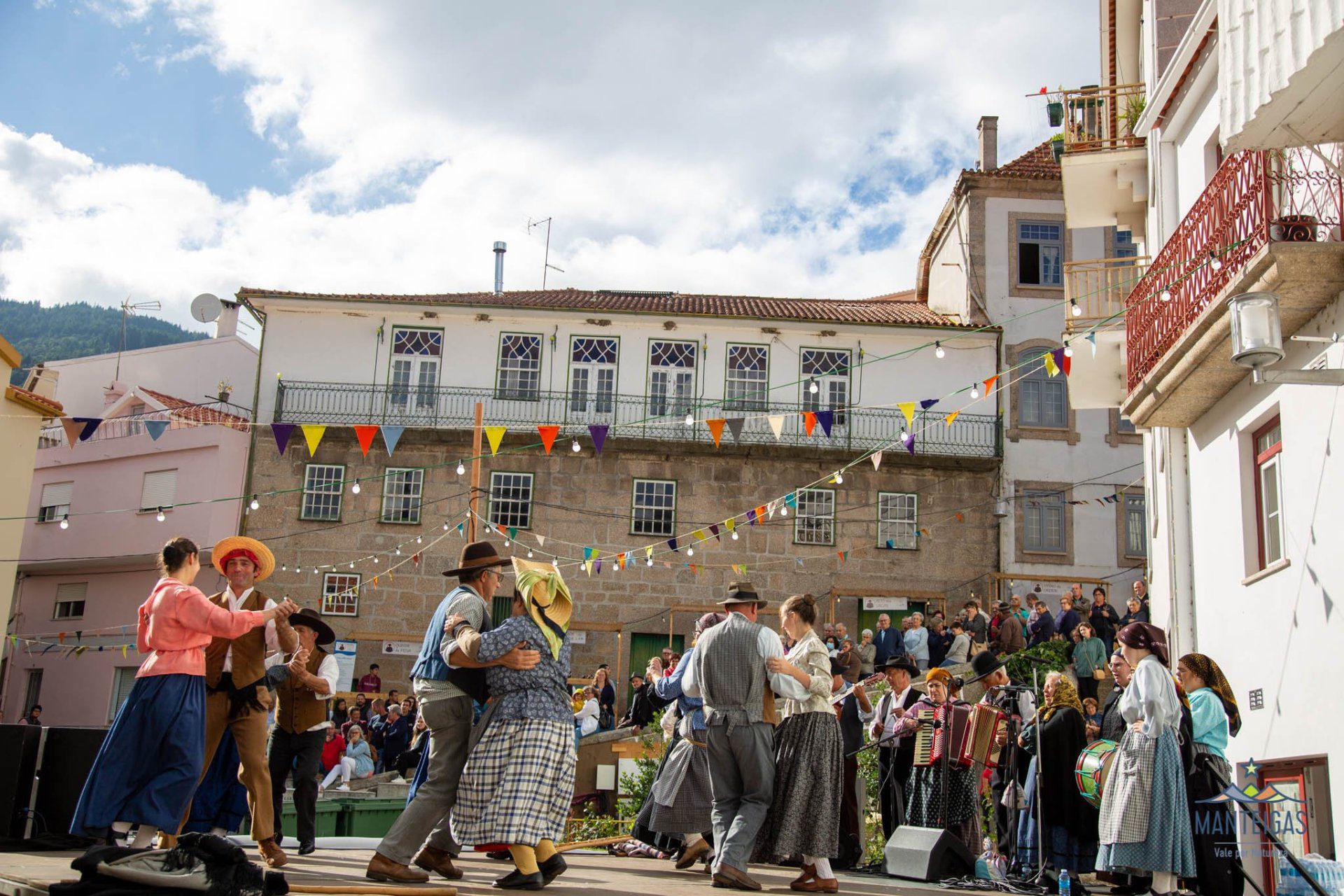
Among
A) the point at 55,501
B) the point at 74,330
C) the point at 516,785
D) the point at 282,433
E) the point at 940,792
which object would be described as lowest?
the point at 940,792

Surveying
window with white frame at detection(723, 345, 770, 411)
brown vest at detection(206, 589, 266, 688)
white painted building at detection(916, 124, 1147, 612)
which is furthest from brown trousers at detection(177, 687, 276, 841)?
window with white frame at detection(723, 345, 770, 411)

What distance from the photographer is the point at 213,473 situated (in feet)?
96.5

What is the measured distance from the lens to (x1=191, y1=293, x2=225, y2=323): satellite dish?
36.5 m

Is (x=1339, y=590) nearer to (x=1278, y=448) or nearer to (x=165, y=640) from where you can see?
(x=1278, y=448)

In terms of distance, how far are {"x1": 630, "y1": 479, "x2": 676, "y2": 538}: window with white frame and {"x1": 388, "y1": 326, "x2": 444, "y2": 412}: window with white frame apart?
496 cm

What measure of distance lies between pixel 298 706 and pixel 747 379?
20.6 metres

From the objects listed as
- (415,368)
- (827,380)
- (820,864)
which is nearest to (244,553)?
(820,864)

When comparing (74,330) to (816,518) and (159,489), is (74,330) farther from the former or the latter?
(816,518)

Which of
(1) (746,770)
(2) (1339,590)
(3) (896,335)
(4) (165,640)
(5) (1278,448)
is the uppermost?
(3) (896,335)

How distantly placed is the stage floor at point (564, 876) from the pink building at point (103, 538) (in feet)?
68.9

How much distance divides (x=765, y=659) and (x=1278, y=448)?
610 cm

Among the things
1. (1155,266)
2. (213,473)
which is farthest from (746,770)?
(213,473)

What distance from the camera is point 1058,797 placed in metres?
9.18

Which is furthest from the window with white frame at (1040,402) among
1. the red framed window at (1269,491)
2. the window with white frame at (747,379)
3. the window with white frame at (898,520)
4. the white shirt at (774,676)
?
the white shirt at (774,676)
